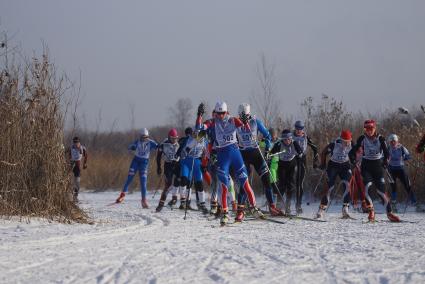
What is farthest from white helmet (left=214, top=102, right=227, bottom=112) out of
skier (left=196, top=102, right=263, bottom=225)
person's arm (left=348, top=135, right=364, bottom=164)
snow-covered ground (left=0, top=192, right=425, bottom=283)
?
person's arm (left=348, top=135, right=364, bottom=164)

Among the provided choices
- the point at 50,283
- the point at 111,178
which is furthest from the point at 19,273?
the point at 111,178

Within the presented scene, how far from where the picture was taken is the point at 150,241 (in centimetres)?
844

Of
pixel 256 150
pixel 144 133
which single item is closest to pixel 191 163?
pixel 144 133

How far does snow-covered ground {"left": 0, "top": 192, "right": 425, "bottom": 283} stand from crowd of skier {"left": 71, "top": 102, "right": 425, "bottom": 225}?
2.06 meters

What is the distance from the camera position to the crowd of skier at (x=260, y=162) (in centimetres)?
1192

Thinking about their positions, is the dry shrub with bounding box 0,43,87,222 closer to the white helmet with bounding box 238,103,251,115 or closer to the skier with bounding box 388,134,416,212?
the white helmet with bounding box 238,103,251,115

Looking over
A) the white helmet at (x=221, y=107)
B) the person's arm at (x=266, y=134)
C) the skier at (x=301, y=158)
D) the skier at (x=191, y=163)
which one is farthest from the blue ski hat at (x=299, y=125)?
the white helmet at (x=221, y=107)

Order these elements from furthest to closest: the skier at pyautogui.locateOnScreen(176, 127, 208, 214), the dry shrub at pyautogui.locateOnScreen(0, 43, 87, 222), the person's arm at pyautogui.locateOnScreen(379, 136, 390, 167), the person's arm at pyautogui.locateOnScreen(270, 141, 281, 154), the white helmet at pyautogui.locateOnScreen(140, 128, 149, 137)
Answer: the white helmet at pyautogui.locateOnScreen(140, 128, 149, 137) → the skier at pyautogui.locateOnScreen(176, 127, 208, 214) → the person's arm at pyautogui.locateOnScreen(270, 141, 281, 154) → the person's arm at pyautogui.locateOnScreen(379, 136, 390, 167) → the dry shrub at pyautogui.locateOnScreen(0, 43, 87, 222)

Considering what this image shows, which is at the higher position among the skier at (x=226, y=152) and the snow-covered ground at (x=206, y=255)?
the skier at (x=226, y=152)

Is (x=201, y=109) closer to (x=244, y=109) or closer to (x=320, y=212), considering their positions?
(x=244, y=109)

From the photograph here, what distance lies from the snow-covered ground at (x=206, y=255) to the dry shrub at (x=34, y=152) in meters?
0.63

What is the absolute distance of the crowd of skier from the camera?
11.9 metres

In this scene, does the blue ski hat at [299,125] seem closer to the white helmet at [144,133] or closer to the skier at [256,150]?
the skier at [256,150]

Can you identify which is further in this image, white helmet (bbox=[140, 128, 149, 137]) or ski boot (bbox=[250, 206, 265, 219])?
white helmet (bbox=[140, 128, 149, 137])
